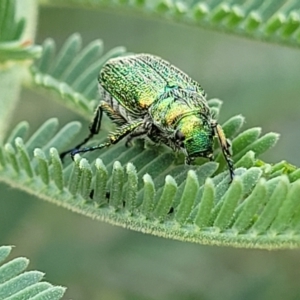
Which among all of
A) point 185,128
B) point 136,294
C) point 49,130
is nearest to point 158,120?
point 185,128

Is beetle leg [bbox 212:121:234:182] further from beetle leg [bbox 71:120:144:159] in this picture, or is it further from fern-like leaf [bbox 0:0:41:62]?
fern-like leaf [bbox 0:0:41:62]

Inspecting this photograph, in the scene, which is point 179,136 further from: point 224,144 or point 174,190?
point 174,190

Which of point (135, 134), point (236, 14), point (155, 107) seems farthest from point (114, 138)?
point (236, 14)

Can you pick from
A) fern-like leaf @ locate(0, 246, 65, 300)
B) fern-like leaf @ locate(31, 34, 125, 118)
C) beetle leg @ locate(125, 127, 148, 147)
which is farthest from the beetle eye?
fern-like leaf @ locate(0, 246, 65, 300)

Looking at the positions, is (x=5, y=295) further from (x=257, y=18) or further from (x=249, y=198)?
(x=257, y=18)

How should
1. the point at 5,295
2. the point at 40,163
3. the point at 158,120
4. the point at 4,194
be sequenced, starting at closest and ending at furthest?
the point at 5,295, the point at 40,163, the point at 158,120, the point at 4,194

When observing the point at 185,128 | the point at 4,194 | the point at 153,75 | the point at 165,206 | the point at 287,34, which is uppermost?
the point at 287,34
